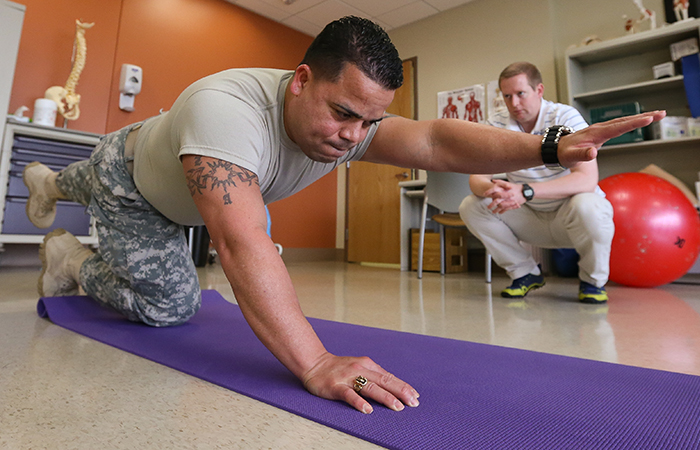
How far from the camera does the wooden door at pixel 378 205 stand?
4.77m

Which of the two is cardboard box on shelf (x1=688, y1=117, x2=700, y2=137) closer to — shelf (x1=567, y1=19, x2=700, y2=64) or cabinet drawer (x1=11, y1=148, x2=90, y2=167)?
shelf (x1=567, y1=19, x2=700, y2=64)

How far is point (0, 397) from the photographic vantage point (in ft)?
2.16

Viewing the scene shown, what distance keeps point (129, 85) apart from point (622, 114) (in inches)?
158

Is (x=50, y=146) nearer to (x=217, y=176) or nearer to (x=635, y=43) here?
(x=217, y=176)

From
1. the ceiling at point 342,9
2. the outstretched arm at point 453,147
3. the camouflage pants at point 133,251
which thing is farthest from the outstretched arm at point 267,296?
the ceiling at point 342,9

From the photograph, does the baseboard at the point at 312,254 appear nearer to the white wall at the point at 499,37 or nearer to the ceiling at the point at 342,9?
the white wall at the point at 499,37

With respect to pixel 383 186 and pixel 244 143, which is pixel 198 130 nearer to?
pixel 244 143

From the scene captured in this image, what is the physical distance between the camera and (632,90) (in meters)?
3.28

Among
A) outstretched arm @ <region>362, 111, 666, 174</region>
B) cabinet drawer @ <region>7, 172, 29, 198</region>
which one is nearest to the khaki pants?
outstretched arm @ <region>362, 111, 666, 174</region>

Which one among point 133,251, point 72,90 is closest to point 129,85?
point 72,90

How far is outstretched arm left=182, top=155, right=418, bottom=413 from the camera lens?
65cm

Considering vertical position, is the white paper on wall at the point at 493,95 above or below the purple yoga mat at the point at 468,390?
above

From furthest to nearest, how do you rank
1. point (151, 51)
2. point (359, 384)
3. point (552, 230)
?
1. point (151, 51)
2. point (552, 230)
3. point (359, 384)

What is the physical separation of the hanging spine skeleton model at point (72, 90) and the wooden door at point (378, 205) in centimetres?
295
